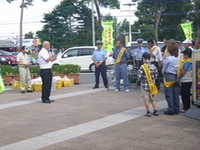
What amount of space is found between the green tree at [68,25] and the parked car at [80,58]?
96.8 feet

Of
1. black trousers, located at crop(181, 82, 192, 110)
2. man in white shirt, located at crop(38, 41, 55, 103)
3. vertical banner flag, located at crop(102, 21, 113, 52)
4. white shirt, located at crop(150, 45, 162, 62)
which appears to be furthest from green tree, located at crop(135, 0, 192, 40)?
black trousers, located at crop(181, 82, 192, 110)

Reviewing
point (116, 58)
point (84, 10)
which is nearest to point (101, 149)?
point (116, 58)

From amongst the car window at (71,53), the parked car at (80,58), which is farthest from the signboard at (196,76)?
the car window at (71,53)

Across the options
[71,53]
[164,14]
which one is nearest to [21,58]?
[71,53]

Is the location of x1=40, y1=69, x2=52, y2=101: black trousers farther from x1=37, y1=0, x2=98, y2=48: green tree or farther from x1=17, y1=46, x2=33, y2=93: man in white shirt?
x1=37, y1=0, x2=98, y2=48: green tree

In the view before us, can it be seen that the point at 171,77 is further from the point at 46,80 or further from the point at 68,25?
the point at 68,25

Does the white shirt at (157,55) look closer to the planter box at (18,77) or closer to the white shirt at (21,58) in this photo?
the white shirt at (21,58)

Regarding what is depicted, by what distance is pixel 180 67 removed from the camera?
29.0 feet

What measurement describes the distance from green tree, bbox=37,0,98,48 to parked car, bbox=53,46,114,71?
29505 mm

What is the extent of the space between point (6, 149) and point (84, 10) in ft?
169

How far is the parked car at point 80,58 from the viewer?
24703 millimetres

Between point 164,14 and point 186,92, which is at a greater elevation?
point 164,14

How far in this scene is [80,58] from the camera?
24.9 metres

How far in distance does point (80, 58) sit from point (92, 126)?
17318 millimetres
